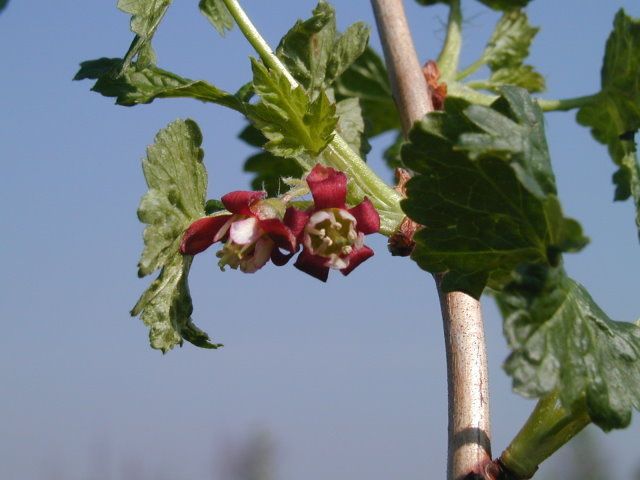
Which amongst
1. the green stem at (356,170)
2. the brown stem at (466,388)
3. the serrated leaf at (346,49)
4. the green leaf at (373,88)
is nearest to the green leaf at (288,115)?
the green stem at (356,170)

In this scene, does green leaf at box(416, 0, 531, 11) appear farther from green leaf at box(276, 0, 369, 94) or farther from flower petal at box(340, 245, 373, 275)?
flower petal at box(340, 245, 373, 275)

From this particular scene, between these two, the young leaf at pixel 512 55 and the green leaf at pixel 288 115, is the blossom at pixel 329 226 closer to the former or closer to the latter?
the green leaf at pixel 288 115

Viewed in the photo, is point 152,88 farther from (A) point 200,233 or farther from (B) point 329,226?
(B) point 329,226

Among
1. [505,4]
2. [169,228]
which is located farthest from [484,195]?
[505,4]

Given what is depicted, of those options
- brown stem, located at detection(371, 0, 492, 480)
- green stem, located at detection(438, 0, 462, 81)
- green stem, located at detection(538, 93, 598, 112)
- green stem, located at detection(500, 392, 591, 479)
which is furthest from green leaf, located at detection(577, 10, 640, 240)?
green stem, located at detection(500, 392, 591, 479)

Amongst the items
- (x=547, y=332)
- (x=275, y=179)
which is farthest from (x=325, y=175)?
(x=275, y=179)

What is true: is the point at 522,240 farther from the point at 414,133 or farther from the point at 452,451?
the point at 452,451
